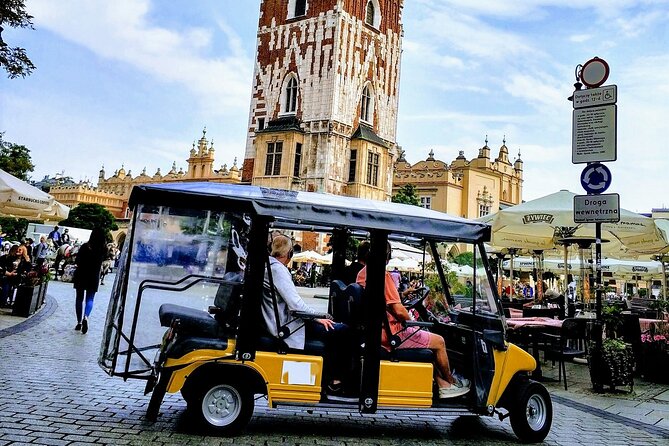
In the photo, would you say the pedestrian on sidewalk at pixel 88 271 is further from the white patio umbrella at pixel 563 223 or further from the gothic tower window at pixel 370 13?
the gothic tower window at pixel 370 13

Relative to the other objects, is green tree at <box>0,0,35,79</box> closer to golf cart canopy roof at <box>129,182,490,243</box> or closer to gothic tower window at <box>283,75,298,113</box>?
golf cart canopy roof at <box>129,182,490,243</box>

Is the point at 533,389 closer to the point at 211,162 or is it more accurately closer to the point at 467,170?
Result: the point at 467,170

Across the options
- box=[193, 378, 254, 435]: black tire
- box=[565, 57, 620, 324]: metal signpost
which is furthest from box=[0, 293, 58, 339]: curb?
box=[565, 57, 620, 324]: metal signpost

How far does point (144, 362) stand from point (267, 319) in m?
1.14

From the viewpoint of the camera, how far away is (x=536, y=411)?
5.46 meters

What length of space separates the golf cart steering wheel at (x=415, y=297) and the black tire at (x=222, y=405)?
6.43 feet

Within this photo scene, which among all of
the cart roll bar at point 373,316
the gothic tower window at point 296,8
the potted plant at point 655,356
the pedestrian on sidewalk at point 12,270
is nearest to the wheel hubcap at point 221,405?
the cart roll bar at point 373,316

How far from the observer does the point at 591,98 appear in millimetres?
8430

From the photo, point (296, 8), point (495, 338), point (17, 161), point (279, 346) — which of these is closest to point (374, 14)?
point (296, 8)

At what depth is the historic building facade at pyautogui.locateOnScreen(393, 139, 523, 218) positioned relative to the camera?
53.5m

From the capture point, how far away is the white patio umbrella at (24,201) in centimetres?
1035

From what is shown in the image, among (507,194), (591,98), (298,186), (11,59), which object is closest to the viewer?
(591,98)

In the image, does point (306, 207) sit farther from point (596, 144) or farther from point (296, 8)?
point (296, 8)

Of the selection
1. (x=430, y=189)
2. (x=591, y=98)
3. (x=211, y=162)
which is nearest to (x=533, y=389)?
(x=591, y=98)
